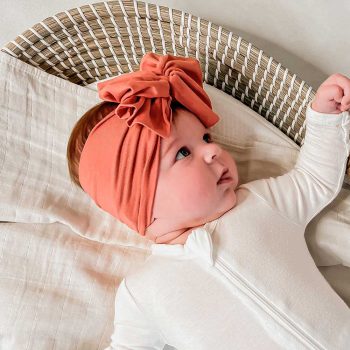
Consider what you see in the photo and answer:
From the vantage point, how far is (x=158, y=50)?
42.5 inches

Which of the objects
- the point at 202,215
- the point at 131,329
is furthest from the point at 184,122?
the point at 131,329

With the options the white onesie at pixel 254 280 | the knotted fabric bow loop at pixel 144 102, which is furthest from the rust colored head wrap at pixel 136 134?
the white onesie at pixel 254 280

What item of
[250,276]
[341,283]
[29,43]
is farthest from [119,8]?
[341,283]

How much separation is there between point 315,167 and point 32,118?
0.58 m

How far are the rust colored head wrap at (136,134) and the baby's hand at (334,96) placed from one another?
0.18 metres

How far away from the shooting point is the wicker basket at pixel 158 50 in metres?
0.99

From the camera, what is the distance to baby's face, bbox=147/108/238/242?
82cm

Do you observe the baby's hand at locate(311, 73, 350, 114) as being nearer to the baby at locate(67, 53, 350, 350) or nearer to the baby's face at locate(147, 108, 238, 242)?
the baby at locate(67, 53, 350, 350)

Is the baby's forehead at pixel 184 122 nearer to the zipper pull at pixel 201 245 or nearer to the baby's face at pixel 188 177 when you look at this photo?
the baby's face at pixel 188 177

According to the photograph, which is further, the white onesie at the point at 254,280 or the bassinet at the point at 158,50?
the bassinet at the point at 158,50

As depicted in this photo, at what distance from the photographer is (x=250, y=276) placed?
841 mm

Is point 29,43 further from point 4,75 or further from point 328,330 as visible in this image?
point 328,330

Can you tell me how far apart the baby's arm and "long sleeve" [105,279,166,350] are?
289mm

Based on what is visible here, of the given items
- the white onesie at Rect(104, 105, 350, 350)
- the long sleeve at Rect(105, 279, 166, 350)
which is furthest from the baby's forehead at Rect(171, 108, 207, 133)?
the long sleeve at Rect(105, 279, 166, 350)
